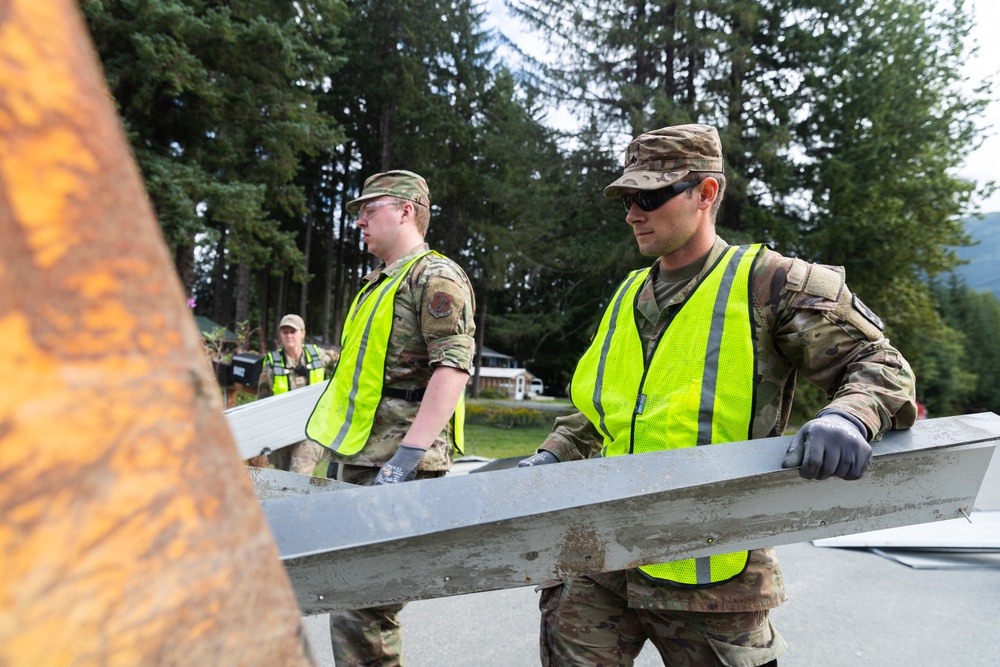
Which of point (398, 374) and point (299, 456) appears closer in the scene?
point (398, 374)

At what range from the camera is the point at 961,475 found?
159 cm

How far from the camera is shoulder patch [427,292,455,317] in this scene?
8.95 feet

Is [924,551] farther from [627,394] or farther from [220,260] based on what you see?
[220,260]

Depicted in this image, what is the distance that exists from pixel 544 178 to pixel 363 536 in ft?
63.8

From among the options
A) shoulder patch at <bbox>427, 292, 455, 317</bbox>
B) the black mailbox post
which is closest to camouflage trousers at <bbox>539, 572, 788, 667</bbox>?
shoulder patch at <bbox>427, 292, 455, 317</bbox>

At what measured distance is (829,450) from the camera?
56.9 inches

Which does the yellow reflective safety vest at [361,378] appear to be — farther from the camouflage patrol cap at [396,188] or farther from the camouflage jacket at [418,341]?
the camouflage patrol cap at [396,188]

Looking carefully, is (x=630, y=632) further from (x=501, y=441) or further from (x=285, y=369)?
(x=501, y=441)

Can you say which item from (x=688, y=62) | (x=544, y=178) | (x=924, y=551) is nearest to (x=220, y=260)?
(x=544, y=178)

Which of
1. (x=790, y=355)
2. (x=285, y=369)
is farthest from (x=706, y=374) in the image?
(x=285, y=369)

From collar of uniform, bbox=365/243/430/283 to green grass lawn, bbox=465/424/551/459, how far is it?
8.01m

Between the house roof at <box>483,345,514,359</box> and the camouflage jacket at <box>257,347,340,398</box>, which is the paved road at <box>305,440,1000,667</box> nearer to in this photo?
the camouflage jacket at <box>257,347,340,398</box>

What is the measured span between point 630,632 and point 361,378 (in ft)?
4.62

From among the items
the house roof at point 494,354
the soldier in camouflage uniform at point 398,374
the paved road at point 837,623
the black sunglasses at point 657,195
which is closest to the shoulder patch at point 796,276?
the black sunglasses at point 657,195
